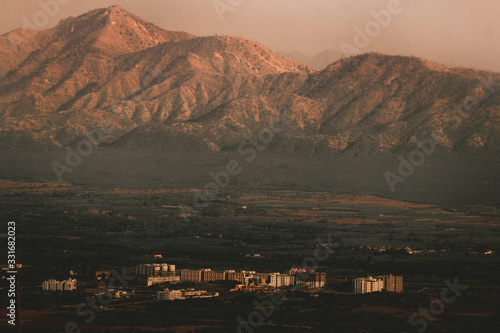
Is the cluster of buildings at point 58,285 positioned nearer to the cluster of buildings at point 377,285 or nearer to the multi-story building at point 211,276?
the multi-story building at point 211,276

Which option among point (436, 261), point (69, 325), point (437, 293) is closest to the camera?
point (69, 325)

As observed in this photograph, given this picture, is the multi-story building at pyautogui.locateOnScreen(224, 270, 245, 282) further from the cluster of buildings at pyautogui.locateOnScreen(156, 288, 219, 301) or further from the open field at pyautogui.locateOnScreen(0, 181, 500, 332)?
the cluster of buildings at pyautogui.locateOnScreen(156, 288, 219, 301)

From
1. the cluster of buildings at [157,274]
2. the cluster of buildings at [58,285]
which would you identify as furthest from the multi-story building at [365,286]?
the cluster of buildings at [58,285]

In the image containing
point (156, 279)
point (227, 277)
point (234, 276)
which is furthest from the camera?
point (227, 277)

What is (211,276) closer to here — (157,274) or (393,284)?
(157,274)

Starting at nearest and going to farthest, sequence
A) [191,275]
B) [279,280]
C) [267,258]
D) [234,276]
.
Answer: [279,280] < [234,276] < [191,275] < [267,258]

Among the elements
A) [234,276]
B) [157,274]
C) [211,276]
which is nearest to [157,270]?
[157,274]

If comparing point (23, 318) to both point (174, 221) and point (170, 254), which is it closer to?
point (170, 254)

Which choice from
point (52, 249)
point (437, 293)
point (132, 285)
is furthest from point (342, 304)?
point (52, 249)
